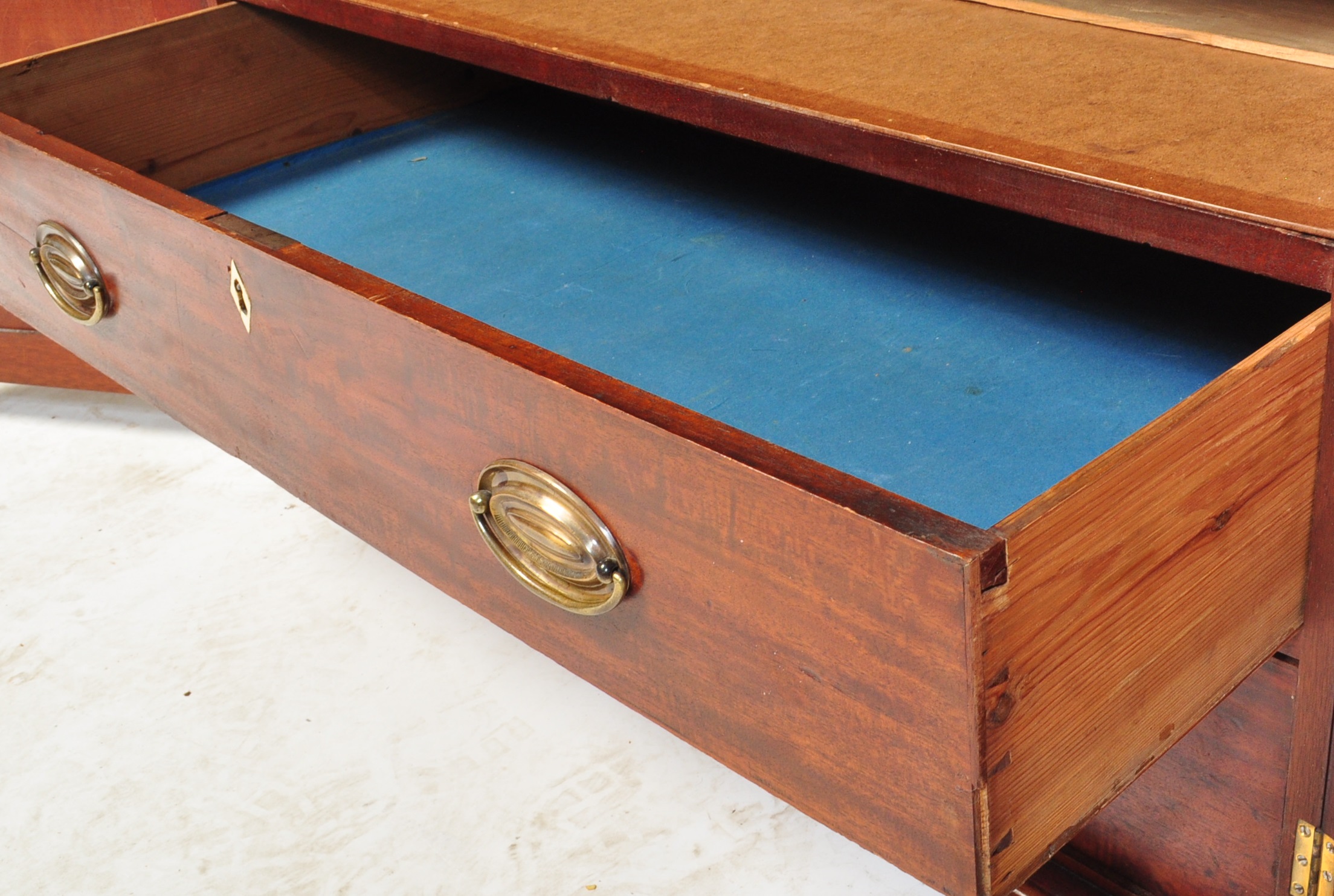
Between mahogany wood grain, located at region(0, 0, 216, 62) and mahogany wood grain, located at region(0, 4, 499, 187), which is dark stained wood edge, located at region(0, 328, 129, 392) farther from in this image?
mahogany wood grain, located at region(0, 4, 499, 187)

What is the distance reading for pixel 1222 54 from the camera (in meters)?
0.78

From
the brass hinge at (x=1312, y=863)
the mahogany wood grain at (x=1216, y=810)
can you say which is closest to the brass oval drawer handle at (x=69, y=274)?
the mahogany wood grain at (x=1216, y=810)

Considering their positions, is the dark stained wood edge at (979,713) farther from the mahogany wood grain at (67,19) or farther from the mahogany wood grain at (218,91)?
the mahogany wood grain at (67,19)

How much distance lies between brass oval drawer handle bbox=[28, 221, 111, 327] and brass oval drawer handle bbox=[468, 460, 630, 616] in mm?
423

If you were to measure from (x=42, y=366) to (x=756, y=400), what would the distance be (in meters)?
1.52

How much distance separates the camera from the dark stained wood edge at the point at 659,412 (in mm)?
476

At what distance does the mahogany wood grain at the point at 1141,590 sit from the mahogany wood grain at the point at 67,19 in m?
1.32

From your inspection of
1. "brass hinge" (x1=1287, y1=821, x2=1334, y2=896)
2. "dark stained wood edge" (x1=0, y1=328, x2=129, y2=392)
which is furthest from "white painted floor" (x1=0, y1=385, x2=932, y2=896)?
"brass hinge" (x1=1287, y1=821, x2=1334, y2=896)

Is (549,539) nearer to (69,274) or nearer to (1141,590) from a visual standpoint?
(1141,590)

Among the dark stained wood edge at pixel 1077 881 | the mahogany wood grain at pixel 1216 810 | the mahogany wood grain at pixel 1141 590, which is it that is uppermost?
the mahogany wood grain at pixel 1141 590

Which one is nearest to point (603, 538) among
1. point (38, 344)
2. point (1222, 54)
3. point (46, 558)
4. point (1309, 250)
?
point (1309, 250)

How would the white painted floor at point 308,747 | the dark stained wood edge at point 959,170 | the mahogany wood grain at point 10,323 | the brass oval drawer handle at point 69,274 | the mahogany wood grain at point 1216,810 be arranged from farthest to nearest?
the mahogany wood grain at point 10,323 → the white painted floor at point 308,747 → the brass oval drawer handle at point 69,274 → the mahogany wood grain at point 1216,810 → the dark stained wood edge at point 959,170

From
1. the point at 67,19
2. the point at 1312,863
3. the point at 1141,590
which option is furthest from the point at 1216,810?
the point at 67,19

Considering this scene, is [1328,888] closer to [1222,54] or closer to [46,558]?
[1222,54]
